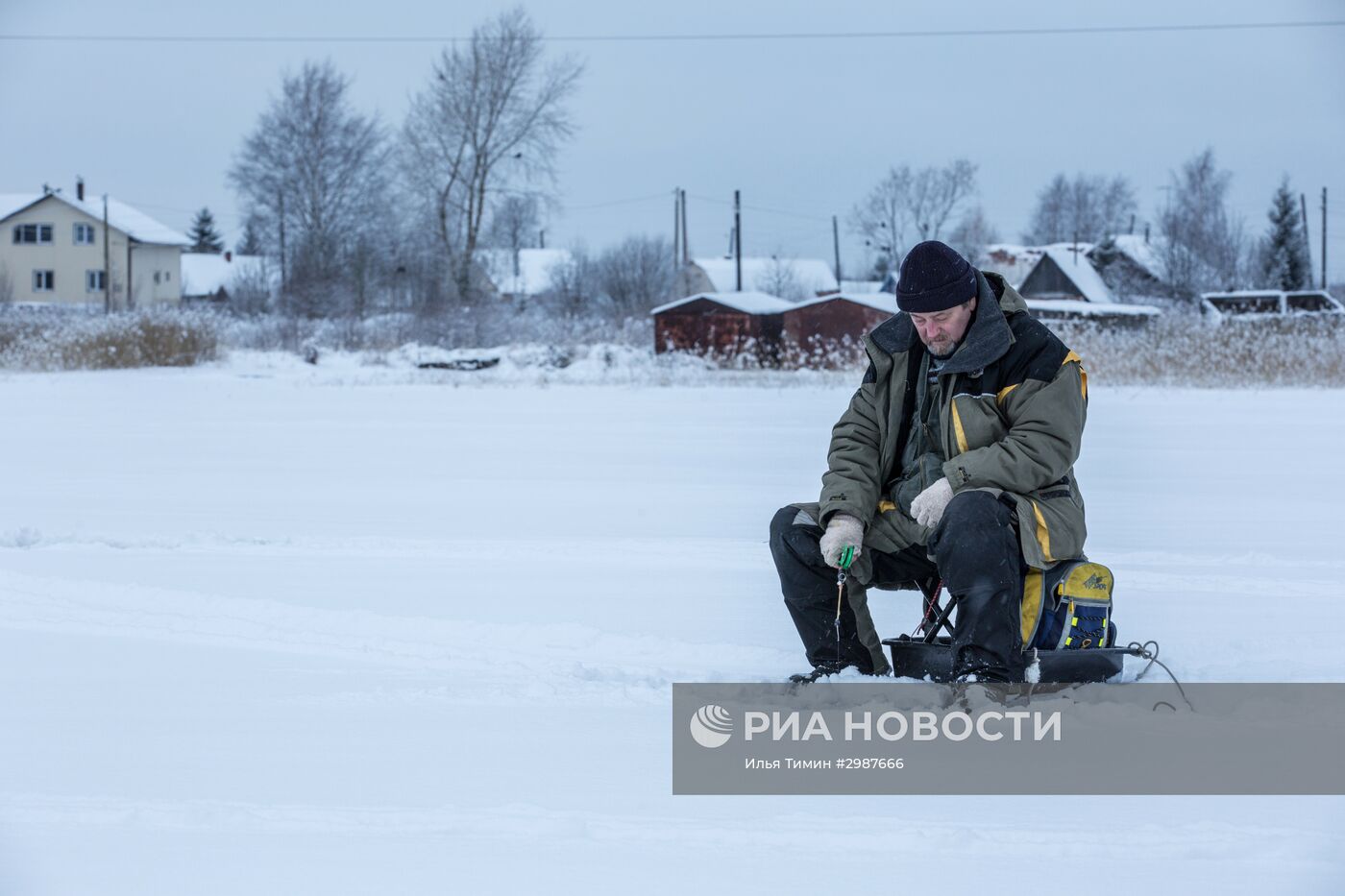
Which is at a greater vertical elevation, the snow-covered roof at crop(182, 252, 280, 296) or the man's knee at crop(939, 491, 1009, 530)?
the snow-covered roof at crop(182, 252, 280, 296)

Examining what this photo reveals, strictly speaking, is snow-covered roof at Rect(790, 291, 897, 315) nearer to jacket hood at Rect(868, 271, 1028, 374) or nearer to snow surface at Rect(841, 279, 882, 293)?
jacket hood at Rect(868, 271, 1028, 374)

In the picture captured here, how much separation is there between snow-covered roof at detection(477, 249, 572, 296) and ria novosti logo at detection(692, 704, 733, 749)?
35713 mm

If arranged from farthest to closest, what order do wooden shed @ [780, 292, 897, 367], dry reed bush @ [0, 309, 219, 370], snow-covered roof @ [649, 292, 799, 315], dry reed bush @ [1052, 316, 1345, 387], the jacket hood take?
1. snow-covered roof @ [649, 292, 799, 315]
2. wooden shed @ [780, 292, 897, 367]
3. dry reed bush @ [0, 309, 219, 370]
4. dry reed bush @ [1052, 316, 1345, 387]
5. the jacket hood

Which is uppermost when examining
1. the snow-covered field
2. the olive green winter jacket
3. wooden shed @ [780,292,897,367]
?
wooden shed @ [780,292,897,367]

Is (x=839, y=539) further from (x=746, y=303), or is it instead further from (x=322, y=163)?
(x=322, y=163)

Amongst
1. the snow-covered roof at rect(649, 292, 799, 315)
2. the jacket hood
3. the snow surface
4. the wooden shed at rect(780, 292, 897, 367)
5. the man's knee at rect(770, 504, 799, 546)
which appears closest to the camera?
the jacket hood

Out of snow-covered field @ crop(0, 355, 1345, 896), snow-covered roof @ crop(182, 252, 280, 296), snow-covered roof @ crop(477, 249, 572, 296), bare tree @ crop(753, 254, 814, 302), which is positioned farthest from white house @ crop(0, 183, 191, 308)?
snow-covered field @ crop(0, 355, 1345, 896)

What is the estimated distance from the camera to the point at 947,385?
336 cm

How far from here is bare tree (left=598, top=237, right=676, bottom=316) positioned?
150 ft

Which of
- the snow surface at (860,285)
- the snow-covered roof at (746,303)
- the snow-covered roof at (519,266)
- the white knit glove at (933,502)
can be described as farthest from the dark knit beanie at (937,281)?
the snow surface at (860,285)

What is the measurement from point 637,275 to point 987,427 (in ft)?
148

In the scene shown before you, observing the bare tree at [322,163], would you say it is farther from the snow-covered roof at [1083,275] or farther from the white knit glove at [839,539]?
the white knit glove at [839,539]

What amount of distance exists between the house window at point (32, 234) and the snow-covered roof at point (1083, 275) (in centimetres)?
4381

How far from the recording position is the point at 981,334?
324 cm
